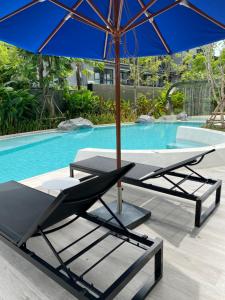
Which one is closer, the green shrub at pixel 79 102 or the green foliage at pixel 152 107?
the green shrub at pixel 79 102

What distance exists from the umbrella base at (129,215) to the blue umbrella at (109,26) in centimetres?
12

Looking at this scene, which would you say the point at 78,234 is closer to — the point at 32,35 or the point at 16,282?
the point at 16,282

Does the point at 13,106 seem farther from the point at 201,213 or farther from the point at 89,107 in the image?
the point at 201,213

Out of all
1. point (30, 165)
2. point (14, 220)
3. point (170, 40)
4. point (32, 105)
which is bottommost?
point (30, 165)

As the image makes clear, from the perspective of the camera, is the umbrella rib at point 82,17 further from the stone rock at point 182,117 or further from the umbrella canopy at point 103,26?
the stone rock at point 182,117

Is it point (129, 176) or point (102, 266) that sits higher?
point (129, 176)

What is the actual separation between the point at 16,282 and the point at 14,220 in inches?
18.8

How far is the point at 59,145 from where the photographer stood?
8.98m

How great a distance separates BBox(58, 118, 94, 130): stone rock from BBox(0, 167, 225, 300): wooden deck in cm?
911

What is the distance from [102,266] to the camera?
2074 millimetres

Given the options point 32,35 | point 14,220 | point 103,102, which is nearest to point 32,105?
point 103,102

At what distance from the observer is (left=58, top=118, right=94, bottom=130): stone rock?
38.1 feet

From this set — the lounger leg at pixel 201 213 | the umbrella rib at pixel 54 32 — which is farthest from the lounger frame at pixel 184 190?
the umbrella rib at pixel 54 32

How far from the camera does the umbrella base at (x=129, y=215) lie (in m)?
2.70
